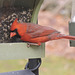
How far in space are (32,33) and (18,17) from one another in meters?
0.30

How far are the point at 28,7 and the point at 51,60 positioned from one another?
3.48 meters

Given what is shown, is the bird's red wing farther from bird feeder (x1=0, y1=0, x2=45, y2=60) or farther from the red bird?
bird feeder (x1=0, y1=0, x2=45, y2=60)

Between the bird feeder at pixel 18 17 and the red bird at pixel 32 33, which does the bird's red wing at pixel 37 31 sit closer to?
the red bird at pixel 32 33

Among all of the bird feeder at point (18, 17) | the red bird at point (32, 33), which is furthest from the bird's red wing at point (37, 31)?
the bird feeder at point (18, 17)

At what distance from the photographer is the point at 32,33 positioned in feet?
7.98

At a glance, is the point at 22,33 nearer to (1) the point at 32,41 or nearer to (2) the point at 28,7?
(1) the point at 32,41

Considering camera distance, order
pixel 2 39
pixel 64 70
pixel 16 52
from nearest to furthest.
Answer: pixel 16 52
pixel 2 39
pixel 64 70

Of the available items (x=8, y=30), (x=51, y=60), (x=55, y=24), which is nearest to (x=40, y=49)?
(x=8, y=30)

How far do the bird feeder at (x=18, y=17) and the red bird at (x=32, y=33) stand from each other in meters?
0.07

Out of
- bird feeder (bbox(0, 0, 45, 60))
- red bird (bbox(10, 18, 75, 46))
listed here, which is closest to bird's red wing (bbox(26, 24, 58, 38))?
red bird (bbox(10, 18, 75, 46))

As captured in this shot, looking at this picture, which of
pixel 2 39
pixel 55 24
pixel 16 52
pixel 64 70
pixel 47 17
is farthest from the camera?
pixel 47 17

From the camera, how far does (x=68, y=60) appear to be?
19.8 feet

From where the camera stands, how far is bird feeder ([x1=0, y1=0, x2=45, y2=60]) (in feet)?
7.55

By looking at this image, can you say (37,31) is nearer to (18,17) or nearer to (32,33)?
(32,33)
